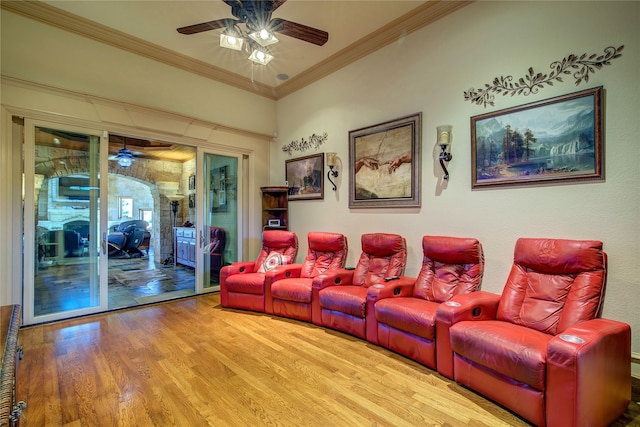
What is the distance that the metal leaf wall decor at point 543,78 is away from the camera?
233 cm

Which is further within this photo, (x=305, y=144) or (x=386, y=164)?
(x=305, y=144)

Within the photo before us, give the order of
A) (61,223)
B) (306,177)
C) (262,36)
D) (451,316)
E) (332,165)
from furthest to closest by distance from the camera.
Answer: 1. (306,177)
2. (332,165)
3. (61,223)
4. (262,36)
5. (451,316)

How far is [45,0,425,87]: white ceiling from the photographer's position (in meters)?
3.28

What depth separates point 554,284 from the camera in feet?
7.50

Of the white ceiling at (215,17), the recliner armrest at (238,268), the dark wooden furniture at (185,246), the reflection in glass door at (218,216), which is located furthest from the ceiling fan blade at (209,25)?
the dark wooden furniture at (185,246)

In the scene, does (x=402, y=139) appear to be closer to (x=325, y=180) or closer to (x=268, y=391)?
(x=325, y=180)

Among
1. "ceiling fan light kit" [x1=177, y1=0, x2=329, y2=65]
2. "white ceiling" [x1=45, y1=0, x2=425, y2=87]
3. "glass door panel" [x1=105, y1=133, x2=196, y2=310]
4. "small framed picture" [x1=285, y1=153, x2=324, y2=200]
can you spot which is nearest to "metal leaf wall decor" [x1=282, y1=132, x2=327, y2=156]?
"small framed picture" [x1=285, y1=153, x2=324, y2=200]

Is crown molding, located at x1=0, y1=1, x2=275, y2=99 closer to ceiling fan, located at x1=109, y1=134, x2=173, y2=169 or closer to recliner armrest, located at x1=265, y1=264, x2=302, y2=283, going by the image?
ceiling fan, located at x1=109, y1=134, x2=173, y2=169

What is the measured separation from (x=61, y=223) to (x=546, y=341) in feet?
16.6

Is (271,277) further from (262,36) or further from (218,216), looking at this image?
(262,36)

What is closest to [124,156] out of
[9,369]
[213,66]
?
[213,66]

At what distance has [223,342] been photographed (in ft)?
9.88

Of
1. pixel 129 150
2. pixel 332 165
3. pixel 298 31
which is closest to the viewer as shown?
pixel 298 31

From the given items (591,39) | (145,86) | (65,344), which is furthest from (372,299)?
(145,86)
